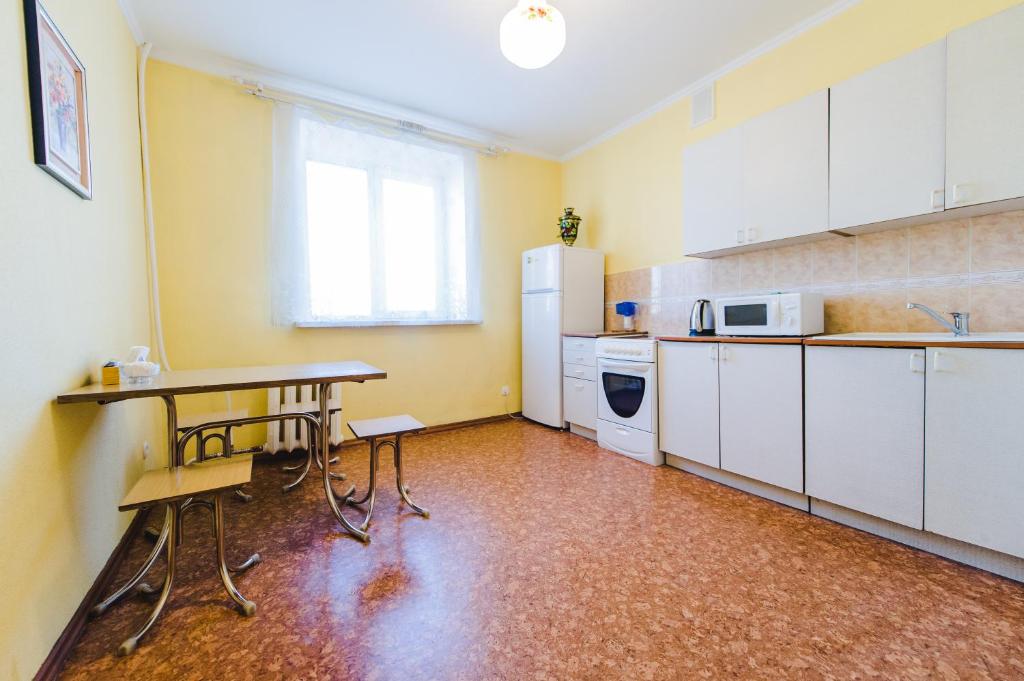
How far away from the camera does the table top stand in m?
1.42

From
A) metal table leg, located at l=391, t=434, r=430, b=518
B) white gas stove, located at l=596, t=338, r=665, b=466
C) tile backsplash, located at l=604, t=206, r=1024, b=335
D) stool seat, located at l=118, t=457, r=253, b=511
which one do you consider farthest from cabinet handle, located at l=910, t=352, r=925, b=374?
stool seat, located at l=118, t=457, r=253, b=511

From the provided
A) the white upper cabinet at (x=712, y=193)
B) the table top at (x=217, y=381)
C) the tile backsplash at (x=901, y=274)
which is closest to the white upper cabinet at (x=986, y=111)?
the tile backsplash at (x=901, y=274)

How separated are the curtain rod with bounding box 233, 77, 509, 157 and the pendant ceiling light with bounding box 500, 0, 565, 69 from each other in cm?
174

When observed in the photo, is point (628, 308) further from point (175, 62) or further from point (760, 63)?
point (175, 62)

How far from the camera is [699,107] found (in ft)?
10.4

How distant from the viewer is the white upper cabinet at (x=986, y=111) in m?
1.64

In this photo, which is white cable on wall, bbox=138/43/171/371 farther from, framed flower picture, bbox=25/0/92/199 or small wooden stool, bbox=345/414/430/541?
small wooden stool, bbox=345/414/430/541

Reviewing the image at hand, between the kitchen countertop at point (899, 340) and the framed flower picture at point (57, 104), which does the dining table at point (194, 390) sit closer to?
the framed flower picture at point (57, 104)

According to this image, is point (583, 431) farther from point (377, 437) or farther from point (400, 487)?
point (377, 437)

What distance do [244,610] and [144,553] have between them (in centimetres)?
86

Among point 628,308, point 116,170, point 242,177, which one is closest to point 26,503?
point 116,170

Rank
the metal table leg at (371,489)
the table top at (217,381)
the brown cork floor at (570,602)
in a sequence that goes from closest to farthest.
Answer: the brown cork floor at (570,602) < the table top at (217,381) < the metal table leg at (371,489)

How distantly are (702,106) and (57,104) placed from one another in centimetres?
366

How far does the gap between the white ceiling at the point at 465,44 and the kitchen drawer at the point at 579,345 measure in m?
2.02
